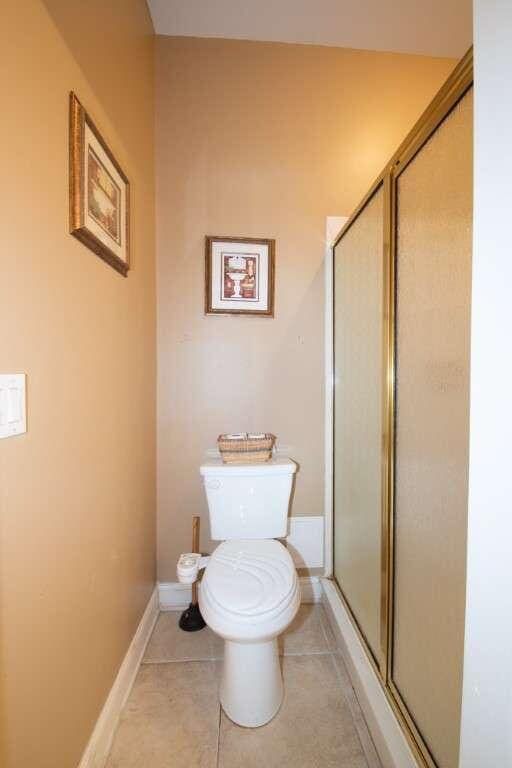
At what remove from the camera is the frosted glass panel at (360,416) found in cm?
113

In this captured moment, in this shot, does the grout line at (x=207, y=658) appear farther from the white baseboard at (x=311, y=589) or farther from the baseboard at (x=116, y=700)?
the white baseboard at (x=311, y=589)

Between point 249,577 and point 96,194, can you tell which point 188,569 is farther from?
point 96,194

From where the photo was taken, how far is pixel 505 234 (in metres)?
0.43

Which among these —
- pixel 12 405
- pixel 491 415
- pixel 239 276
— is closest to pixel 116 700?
pixel 12 405

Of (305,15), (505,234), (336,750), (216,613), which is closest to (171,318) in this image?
(216,613)

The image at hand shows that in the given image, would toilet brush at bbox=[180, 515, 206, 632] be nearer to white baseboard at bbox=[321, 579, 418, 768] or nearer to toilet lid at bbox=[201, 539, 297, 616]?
toilet lid at bbox=[201, 539, 297, 616]

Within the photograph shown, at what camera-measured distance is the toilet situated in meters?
0.98

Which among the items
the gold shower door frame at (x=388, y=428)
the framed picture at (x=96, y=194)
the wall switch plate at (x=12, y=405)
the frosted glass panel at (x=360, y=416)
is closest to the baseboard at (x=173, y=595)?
the frosted glass panel at (x=360, y=416)

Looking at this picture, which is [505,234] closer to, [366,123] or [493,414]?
[493,414]

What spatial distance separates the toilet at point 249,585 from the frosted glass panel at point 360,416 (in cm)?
29

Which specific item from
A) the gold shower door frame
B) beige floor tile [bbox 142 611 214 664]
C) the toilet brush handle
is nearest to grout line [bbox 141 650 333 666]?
beige floor tile [bbox 142 611 214 664]

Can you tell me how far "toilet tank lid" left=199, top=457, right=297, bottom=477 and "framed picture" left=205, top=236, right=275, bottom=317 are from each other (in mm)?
724

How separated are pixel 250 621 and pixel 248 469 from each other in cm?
55

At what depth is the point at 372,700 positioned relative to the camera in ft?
3.34
